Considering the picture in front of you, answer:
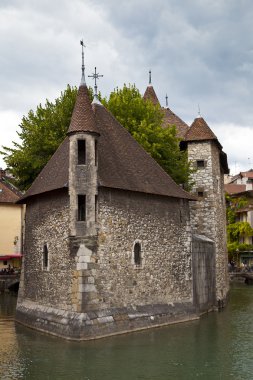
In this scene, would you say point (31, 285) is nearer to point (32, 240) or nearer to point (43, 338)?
point (32, 240)

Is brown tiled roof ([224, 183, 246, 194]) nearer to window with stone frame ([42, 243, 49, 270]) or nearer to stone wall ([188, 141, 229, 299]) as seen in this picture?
stone wall ([188, 141, 229, 299])

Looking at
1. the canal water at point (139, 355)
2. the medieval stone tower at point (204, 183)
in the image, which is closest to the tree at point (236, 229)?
the medieval stone tower at point (204, 183)

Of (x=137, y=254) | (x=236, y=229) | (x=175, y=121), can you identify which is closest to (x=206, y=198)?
(x=175, y=121)

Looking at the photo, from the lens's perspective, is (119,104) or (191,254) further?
(119,104)

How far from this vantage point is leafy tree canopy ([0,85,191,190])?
25.0 metres

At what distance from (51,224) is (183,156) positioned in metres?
9.89

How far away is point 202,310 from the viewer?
22.7m

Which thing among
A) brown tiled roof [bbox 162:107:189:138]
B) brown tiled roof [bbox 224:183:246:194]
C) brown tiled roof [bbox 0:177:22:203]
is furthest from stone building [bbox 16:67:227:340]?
brown tiled roof [bbox 224:183:246:194]

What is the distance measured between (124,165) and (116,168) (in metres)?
0.68

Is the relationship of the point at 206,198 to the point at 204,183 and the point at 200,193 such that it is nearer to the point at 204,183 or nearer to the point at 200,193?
the point at 200,193

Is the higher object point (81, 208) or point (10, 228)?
point (10, 228)

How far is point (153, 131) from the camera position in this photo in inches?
969

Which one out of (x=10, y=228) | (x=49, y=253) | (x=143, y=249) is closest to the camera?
(x=49, y=253)

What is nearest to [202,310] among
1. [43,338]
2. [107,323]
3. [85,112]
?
[107,323]
